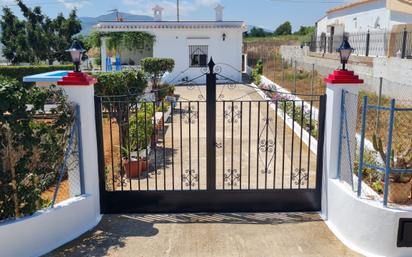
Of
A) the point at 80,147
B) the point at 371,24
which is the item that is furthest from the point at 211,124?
the point at 371,24

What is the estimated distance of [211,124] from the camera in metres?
5.62

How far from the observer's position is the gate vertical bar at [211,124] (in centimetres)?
552

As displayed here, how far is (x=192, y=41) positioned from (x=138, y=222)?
66.8 feet

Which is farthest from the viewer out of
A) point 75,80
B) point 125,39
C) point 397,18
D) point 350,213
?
point 125,39

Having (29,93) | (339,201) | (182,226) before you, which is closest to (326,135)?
(339,201)

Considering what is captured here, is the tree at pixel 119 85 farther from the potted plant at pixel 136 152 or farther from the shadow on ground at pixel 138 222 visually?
the shadow on ground at pixel 138 222

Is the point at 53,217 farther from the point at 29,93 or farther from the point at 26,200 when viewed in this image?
the point at 29,93

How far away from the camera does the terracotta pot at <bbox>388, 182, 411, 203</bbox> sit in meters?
4.61

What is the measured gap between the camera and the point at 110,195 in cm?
579

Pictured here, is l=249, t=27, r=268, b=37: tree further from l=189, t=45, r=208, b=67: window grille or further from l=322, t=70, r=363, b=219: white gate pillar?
l=322, t=70, r=363, b=219: white gate pillar

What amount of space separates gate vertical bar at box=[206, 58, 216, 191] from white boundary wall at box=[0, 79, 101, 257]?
1585 millimetres

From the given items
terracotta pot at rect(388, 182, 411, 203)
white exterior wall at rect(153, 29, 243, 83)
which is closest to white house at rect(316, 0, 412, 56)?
white exterior wall at rect(153, 29, 243, 83)

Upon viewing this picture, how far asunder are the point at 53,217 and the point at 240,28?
21.4 m

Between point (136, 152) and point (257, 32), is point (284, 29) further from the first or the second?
point (136, 152)
